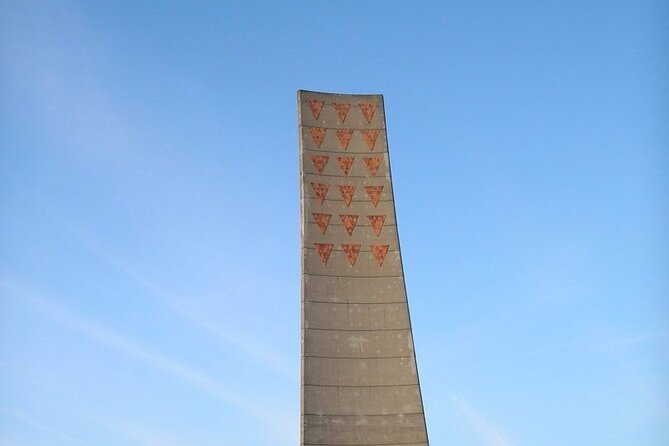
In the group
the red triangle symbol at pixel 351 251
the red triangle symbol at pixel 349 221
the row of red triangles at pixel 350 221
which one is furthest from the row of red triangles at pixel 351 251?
the red triangle symbol at pixel 349 221

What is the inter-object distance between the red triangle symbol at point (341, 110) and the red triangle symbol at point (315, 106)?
48 cm

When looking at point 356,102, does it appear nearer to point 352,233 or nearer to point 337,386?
point 352,233

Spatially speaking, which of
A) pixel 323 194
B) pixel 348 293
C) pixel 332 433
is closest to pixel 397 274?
pixel 348 293

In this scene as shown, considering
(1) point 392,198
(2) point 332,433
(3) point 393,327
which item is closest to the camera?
(2) point 332,433

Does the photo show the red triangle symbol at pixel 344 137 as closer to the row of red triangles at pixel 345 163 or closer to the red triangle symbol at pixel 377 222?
the row of red triangles at pixel 345 163

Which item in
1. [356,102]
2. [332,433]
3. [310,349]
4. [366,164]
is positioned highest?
[356,102]

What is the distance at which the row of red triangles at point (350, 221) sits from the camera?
971 inches

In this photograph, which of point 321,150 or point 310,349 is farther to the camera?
point 321,150

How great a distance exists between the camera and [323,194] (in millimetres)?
25062

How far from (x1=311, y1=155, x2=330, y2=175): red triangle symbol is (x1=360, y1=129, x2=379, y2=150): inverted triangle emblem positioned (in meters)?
1.51

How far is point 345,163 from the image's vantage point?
1012 inches

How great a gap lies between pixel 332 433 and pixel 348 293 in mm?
4173

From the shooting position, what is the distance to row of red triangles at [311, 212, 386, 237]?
80.9 feet

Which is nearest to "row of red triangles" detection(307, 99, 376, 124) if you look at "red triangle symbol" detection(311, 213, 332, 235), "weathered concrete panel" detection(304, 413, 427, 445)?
"red triangle symbol" detection(311, 213, 332, 235)
